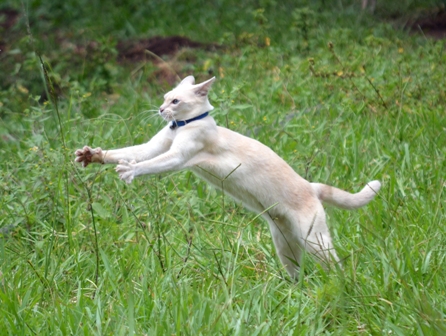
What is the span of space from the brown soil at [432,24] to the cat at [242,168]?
7.13 meters

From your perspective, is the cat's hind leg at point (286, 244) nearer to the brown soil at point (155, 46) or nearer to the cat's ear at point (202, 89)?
the cat's ear at point (202, 89)

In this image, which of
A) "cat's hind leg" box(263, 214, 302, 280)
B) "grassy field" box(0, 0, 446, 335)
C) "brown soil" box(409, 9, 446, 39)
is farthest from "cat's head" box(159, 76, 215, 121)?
"brown soil" box(409, 9, 446, 39)

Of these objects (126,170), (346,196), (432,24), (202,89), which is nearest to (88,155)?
(126,170)

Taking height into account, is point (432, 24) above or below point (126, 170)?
below

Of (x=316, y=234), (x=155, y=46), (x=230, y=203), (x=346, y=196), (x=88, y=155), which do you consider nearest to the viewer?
(x=88, y=155)

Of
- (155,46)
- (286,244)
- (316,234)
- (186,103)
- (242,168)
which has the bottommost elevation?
(155,46)

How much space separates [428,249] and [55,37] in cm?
823

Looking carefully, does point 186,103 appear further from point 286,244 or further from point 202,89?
point 286,244

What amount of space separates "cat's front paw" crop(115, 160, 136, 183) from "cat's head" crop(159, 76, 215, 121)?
0.56 metres

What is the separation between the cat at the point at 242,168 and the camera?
12.6 feet

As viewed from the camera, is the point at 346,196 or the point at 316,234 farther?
the point at 346,196

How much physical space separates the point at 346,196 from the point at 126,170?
1278 mm

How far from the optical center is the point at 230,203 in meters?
5.12

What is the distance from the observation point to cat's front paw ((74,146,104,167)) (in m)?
3.46
